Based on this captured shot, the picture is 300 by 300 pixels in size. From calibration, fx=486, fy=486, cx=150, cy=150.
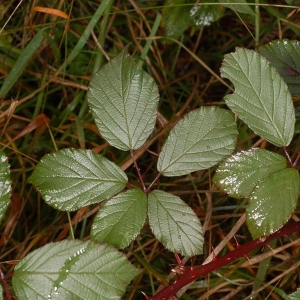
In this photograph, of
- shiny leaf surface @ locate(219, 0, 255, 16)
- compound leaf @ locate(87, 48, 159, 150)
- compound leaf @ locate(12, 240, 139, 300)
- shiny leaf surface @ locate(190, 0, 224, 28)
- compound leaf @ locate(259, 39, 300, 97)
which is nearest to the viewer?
compound leaf @ locate(12, 240, 139, 300)

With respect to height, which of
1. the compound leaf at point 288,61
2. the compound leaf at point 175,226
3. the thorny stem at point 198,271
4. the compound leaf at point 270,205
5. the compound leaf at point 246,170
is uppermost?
the compound leaf at point 288,61

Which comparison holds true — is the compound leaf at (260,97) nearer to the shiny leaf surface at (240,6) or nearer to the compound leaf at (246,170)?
the compound leaf at (246,170)

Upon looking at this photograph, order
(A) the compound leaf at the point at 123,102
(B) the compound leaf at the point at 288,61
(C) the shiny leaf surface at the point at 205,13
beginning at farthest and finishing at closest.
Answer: (C) the shiny leaf surface at the point at 205,13 < (B) the compound leaf at the point at 288,61 < (A) the compound leaf at the point at 123,102

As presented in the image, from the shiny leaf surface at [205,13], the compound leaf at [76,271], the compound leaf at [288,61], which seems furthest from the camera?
the shiny leaf surface at [205,13]

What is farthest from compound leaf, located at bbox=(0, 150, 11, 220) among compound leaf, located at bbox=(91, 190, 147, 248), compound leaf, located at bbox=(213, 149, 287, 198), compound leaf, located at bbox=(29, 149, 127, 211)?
compound leaf, located at bbox=(213, 149, 287, 198)

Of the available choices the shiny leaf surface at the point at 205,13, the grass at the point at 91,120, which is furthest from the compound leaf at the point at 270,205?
the shiny leaf surface at the point at 205,13

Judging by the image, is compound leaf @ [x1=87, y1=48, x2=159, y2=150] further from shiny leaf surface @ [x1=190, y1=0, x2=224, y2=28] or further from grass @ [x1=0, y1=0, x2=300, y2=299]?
shiny leaf surface @ [x1=190, y1=0, x2=224, y2=28]

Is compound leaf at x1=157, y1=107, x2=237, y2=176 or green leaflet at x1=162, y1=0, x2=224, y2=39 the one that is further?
green leaflet at x1=162, y1=0, x2=224, y2=39

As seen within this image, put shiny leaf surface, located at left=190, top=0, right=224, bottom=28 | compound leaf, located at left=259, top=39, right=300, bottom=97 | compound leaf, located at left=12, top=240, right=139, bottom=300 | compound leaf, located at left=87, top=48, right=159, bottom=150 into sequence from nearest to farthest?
compound leaf, located at left=12, top=240, right=139, bottom=300 < compound leaf, located at left=87, top=48, right=159, bottom=150 < compound leaf, located at left=259, top=39, right=300, bottom=97 < shiny leaf surface, located at left=190, top=0, right=224, bottom=28
